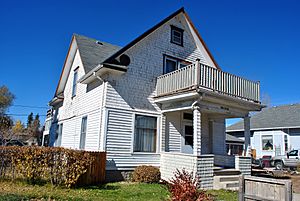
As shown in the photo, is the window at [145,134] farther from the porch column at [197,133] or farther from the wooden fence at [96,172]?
the porch column at [197,133]

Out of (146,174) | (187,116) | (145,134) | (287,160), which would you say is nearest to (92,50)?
(145,134)

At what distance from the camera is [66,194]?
810 centimetres

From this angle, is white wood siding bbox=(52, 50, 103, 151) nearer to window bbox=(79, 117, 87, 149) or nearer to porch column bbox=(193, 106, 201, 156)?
window bbox=(79, 117, 87, 149)

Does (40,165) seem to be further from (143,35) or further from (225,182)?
(143,35)

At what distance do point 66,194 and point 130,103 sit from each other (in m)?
5.61

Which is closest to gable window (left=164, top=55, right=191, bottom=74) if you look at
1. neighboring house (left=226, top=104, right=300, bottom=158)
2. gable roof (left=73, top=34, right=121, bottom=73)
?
gable roof (left=73, top=34, right=121, bottom=73)

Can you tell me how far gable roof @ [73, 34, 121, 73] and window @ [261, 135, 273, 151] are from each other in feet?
67.0

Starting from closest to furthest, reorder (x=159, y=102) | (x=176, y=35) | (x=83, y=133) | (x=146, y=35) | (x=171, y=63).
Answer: (x=159, y=102) < (x=146, y=35) < (x=83, y=133) < (x=171, y=63) < (x=176, y=35)

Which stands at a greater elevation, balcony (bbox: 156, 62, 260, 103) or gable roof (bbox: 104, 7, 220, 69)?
gable roof (bbox: 104, 7, 220, 69)

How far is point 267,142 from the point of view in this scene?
28.7 metres

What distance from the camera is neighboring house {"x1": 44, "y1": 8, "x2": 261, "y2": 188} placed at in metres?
11.6

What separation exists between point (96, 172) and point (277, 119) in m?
25.0

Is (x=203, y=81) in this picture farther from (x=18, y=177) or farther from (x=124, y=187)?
(x=18, y=177)

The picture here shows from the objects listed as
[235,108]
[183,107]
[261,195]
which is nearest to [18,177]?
[183,107]
